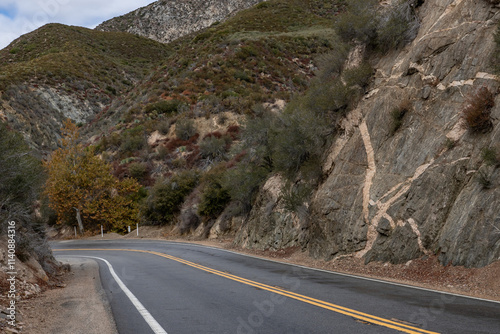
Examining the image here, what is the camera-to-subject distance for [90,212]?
122 ft

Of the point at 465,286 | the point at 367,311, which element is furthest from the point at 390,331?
the point at 465,286

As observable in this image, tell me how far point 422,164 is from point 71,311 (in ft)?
34.4

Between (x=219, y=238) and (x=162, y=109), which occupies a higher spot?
(x=162, y=109)

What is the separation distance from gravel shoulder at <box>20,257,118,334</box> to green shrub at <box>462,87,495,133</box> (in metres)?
10.5

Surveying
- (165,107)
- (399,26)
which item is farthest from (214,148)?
(399,26)

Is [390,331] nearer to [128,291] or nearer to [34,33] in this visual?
[128,291]

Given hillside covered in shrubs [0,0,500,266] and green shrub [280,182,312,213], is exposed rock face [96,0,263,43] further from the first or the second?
green shrub [280,182,312,213]

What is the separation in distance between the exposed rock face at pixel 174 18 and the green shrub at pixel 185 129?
73.9 m

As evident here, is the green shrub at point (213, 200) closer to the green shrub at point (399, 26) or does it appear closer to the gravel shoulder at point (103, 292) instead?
the gravel shoulder at point (103, 292)

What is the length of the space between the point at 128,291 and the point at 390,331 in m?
6.74

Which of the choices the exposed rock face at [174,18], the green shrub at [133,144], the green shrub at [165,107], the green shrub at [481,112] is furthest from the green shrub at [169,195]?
the exposed rock face at [174,18]

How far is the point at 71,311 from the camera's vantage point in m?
8.12

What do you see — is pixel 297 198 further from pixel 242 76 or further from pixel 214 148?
pixel 242 76

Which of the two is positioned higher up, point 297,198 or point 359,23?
point 359,23
